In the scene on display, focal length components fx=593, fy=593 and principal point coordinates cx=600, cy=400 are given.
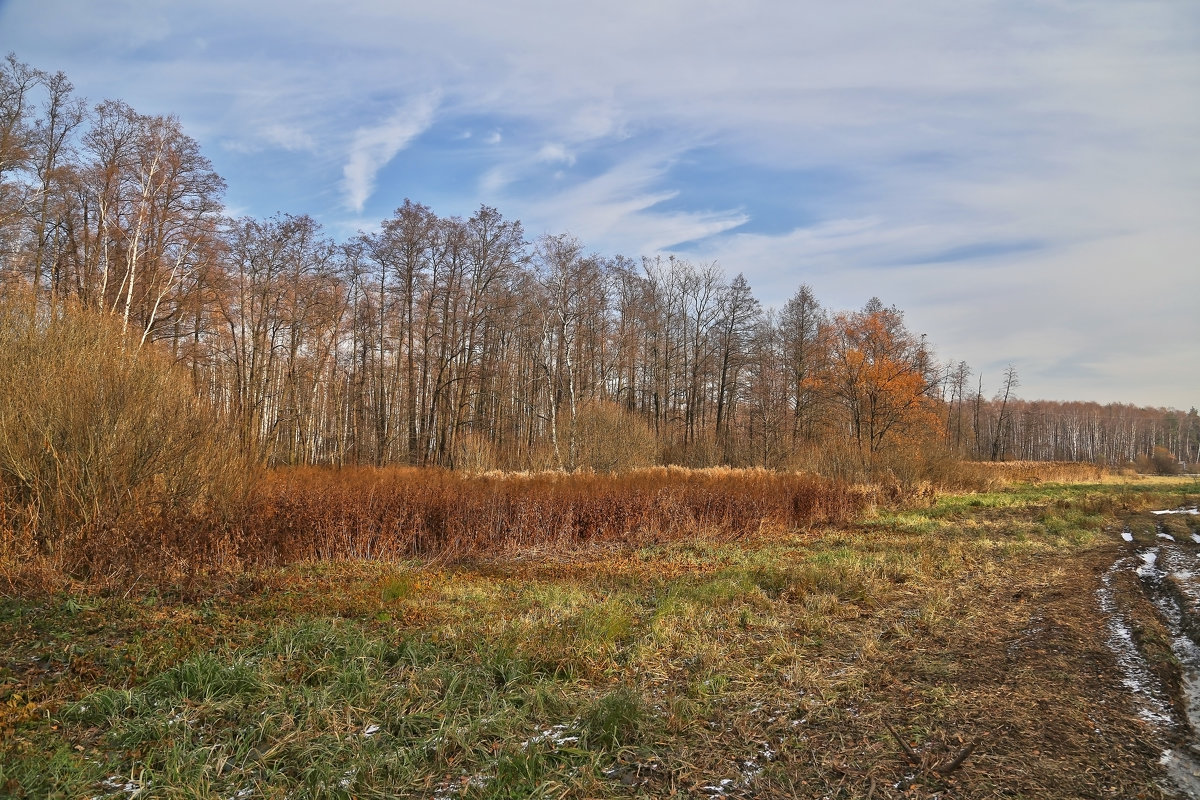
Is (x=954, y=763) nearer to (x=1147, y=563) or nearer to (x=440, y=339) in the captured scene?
(x=1147, y=563)

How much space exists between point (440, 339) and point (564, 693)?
27247mm

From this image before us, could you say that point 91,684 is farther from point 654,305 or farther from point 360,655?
point 654,305

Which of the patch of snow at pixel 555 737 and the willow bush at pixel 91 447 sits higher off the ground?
the willow bush at pixel 91 447

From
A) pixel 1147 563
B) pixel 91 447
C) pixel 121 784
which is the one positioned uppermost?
pixel 91 447

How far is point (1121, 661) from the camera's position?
15.5 feet

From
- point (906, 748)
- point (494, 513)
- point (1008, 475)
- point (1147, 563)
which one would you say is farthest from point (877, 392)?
point (906, 748)

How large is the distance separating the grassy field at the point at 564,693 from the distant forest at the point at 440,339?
530 cm

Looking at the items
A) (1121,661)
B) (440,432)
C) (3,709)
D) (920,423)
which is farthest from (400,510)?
(920,423)

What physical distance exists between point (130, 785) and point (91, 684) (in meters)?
1.40

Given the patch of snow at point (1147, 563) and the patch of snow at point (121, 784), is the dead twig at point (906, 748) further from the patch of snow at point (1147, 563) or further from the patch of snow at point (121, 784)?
the patch of snow at point (1147, 563)

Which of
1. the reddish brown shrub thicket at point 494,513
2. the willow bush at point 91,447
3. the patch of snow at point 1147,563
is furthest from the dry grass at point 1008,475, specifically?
the willow bush at point 91,447

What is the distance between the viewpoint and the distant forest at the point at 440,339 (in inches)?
791

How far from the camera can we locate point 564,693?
405 cm

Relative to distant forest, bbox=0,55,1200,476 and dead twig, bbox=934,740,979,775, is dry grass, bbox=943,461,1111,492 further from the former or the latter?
dead twig, bbox=934,740,979,775
